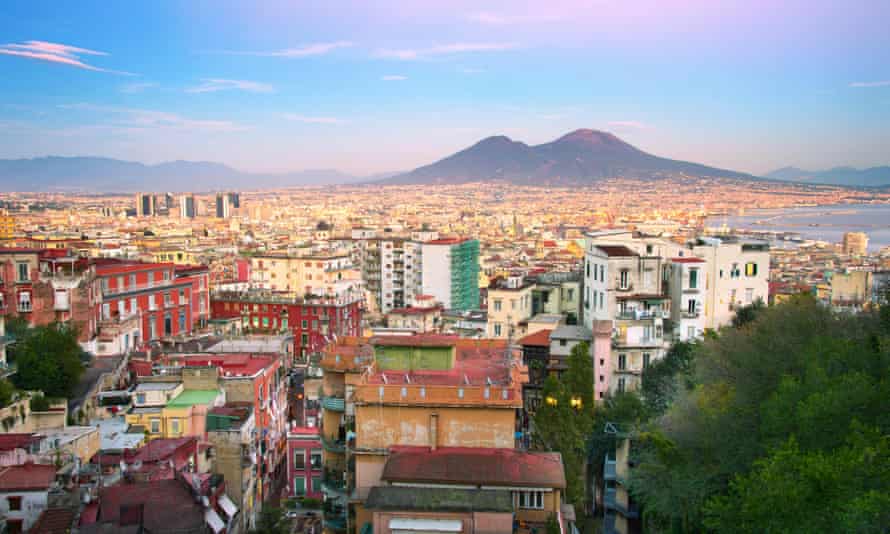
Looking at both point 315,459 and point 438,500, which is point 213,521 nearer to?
point 438,500

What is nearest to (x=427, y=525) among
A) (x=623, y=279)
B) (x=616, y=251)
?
(x=623, y=279)

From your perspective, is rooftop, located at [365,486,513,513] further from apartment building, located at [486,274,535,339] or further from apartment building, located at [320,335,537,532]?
apartment building, located at [486,274,535,339]

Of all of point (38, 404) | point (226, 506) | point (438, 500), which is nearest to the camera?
point (438, 500)

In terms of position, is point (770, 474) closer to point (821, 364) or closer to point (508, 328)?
point (821, 364)

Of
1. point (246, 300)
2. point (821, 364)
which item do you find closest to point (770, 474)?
point (821, 364)

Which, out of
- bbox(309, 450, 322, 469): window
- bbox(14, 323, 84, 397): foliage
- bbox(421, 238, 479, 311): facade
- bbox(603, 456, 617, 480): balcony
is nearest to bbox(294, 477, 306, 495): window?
bbox(309, 450, 322, 469): window

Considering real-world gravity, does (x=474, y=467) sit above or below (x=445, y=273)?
above

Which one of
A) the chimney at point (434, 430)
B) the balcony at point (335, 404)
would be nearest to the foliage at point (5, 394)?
the balcony at point (335, 404)
